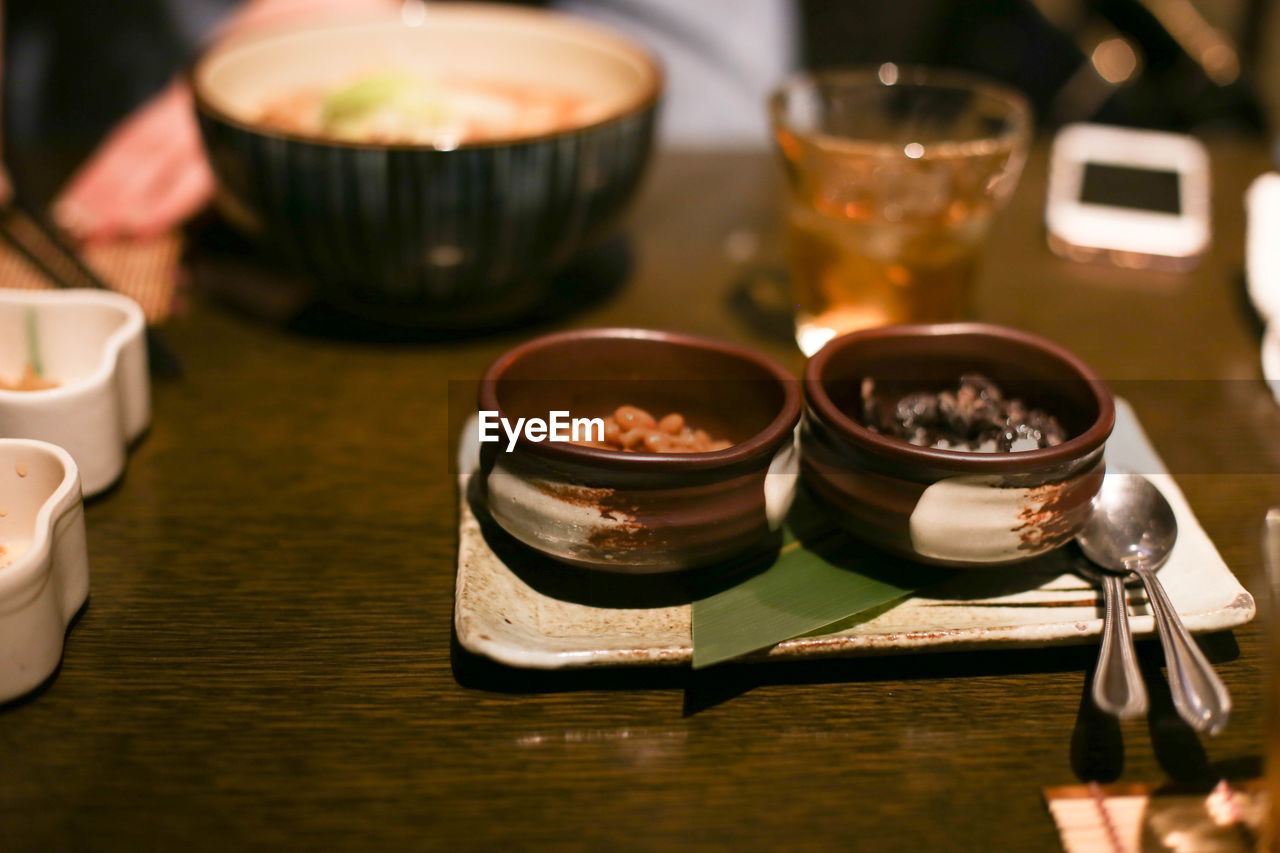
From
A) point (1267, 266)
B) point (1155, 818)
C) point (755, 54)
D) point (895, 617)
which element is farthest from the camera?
point (755, 54)

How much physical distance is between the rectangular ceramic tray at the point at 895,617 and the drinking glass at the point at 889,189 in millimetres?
343

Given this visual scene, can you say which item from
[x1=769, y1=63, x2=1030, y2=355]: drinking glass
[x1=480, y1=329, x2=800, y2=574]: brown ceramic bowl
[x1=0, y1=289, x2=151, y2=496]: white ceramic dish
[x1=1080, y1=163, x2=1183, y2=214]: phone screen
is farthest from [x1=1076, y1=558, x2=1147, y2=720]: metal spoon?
[x1=1080, y1=163, x2=1183, y2=214]: phone screen

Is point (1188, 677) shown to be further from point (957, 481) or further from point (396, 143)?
point (396, 143)

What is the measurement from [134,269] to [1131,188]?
4.44ft

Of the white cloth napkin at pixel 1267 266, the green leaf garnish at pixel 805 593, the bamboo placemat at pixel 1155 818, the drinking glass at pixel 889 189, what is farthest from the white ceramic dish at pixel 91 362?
the white cloth napkin at pixel 1267 266

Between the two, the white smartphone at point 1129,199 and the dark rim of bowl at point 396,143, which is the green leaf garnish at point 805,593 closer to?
the dark rim of bowl at point 396,143

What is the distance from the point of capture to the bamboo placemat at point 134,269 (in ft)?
3.97

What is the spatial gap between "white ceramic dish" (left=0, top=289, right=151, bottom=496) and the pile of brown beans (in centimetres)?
39

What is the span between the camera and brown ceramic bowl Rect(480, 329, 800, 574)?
2.27 feet

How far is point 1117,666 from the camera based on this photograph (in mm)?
665

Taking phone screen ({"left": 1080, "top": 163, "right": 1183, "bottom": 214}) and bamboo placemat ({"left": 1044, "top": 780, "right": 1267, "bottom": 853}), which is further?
phone screen ({"left": 1080, "top": 163, "right": 1183, "bottom": 214})

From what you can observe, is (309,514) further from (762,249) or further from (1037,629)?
(762,249)

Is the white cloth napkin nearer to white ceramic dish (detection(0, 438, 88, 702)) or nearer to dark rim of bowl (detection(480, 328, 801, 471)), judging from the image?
dark rim of bowl (detection(480, 328, 801, 471))

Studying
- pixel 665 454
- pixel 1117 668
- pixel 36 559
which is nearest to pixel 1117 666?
pixel 1117 668
